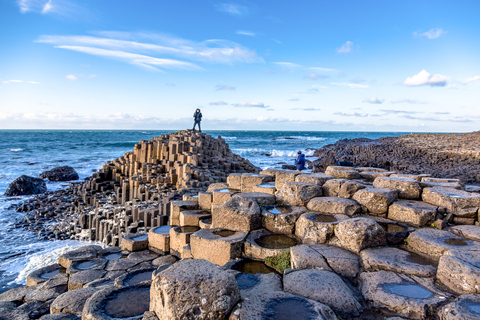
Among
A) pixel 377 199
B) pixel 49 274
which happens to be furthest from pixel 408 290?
pixel 49 274

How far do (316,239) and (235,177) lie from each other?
12.2 feet

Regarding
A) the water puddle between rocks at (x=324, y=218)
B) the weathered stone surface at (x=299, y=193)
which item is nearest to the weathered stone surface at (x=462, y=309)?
the water puddle between rocks at (x=324, y=218)

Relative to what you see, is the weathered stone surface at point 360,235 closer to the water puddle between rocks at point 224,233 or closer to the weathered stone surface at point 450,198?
the weathered stone surface at point 450,198

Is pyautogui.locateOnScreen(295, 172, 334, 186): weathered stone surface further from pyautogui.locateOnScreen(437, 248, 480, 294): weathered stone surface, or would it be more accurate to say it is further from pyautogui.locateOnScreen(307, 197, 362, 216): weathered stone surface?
pyautogui.locateOnScreen(437, 248, 480, 294): weathered stone surface

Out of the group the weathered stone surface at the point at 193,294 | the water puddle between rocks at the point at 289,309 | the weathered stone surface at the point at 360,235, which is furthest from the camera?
the weathered stone surface at the point at 360,235

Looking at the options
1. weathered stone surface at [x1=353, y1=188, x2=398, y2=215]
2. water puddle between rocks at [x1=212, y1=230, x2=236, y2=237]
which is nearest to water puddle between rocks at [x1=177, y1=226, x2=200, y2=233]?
water puddle between rocks at [x1=212, y1=230, x2=236, y2=237]

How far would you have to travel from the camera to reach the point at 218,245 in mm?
5410

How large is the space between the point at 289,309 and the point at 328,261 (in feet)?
5.15

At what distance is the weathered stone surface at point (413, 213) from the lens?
5230mm

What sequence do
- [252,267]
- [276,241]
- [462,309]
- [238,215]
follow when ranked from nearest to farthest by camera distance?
1. [462,309]
2. [252,267]
3. [276,241]
4. [238,215]

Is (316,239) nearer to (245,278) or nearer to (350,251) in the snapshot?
(350,251)

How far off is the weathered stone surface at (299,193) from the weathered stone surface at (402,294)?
241 cm

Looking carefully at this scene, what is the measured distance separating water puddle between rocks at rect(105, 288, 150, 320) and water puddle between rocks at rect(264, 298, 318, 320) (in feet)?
4.95

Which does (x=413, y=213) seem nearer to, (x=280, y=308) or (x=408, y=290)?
(x=408, y=290)
